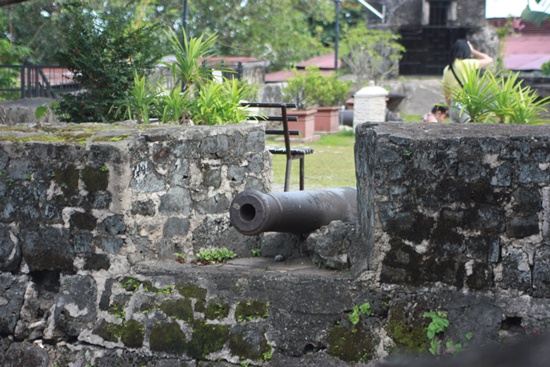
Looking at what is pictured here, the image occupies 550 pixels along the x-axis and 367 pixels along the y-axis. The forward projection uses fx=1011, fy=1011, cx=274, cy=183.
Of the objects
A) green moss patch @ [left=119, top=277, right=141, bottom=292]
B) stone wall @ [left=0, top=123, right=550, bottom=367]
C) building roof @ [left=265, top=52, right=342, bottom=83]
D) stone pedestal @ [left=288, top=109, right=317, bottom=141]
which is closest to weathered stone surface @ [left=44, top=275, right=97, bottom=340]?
stone wall @ [left=0, top=123, right=550, bottom=367]

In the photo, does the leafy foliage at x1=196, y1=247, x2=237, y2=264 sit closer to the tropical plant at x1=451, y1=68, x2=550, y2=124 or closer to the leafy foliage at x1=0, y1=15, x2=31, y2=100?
the tropical plant at x1=451, y1=68, x2=550, y2=124

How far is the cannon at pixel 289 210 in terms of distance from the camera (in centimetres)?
517

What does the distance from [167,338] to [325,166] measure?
24.7 ft

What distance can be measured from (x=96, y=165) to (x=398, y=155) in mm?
1664

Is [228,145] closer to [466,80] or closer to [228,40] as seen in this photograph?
[466,80]

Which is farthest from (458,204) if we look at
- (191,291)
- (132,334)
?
(132,334)

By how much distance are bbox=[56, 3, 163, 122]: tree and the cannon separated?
2094 millimetres

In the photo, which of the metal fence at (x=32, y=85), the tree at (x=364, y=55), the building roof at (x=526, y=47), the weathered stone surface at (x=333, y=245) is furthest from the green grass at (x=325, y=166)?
the building roof at (x=526, y=47)

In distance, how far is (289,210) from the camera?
5.36 meters

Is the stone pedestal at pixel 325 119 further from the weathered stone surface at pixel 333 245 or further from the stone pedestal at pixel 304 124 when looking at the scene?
the weathered stone surface at pixel 333 245

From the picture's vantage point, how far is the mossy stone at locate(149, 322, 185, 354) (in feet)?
17.3

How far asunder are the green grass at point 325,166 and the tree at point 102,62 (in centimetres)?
275

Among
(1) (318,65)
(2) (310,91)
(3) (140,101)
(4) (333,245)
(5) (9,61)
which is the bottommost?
(4) (333,245)

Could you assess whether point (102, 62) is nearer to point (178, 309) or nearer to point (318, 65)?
point (178, 309)
